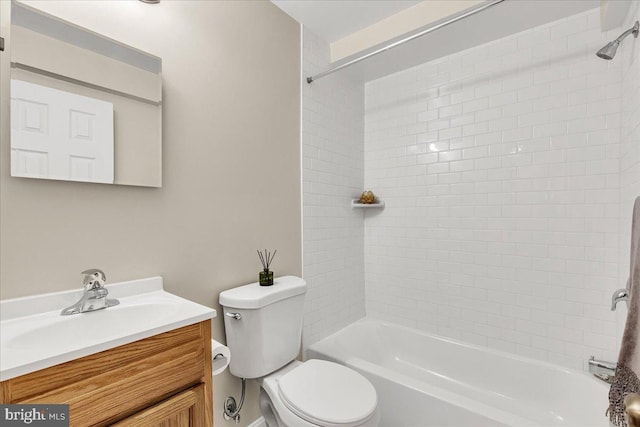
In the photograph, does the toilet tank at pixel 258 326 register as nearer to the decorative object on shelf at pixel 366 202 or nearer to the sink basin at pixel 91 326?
the sink basin at pixel 91 326

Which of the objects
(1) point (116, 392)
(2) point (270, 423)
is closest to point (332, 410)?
(2) point (270, 423)

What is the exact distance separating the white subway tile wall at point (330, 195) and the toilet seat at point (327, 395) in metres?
0.54

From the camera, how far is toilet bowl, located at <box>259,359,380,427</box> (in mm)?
1249

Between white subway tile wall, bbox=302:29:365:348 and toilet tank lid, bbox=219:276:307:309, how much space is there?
45 cm

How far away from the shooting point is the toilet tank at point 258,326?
146 cm

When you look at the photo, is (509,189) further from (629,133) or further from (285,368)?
(285,368)

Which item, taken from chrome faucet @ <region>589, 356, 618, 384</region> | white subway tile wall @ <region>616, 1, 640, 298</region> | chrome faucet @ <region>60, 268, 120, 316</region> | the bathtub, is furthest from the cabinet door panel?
chrome faucet @ <region>589, 356, 618, 384</region>

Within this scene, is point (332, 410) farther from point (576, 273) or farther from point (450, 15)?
point (450, 15)

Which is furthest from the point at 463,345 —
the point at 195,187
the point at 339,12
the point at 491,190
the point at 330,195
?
the point at 339,12

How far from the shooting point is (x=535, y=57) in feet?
6.32

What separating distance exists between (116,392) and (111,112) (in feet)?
3.21

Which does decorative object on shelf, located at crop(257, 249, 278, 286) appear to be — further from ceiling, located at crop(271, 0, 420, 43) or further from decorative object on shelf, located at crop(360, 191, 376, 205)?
ceiling, located at crop(271, 0, 420, 43)

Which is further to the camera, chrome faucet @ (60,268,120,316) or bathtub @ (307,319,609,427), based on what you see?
bathtub @ (307,319,609,427)

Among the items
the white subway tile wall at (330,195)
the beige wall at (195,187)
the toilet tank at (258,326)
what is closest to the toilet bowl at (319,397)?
the toilet tank at (258,326)
